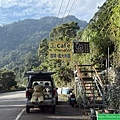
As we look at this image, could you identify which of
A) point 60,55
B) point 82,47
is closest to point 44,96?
point 82,47

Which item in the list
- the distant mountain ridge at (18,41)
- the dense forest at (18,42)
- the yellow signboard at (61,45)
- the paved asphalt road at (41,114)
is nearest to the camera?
the paved asphalt road at (41,114)

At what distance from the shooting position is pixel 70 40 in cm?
4038

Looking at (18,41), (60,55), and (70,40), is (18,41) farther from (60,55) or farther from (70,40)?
(60,55)

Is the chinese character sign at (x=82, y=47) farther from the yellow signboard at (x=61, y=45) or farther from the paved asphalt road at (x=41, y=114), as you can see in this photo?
the paved asphalt road at (x=41, y=114)

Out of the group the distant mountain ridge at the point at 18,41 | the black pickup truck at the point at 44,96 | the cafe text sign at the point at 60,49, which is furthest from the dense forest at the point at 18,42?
the black pickup truck at the point at 44,96

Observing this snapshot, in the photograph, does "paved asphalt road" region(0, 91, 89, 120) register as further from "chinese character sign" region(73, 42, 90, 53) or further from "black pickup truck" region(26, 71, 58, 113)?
"chinese character sign" region(73, 42, 90, 53)

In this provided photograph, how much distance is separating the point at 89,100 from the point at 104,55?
19.7 ft

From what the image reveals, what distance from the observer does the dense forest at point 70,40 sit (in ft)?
56.0

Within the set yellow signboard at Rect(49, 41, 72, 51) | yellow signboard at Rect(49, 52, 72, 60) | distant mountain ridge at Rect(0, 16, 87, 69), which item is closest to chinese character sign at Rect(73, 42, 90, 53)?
yellow signboard at Rect(49, 41, 72, 51)

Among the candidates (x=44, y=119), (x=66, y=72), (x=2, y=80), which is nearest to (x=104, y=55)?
(x=44, y=119)

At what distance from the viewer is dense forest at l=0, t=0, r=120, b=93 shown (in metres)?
17.1

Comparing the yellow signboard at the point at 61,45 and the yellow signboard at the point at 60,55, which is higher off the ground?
the yellow signboard at the point at 61,45

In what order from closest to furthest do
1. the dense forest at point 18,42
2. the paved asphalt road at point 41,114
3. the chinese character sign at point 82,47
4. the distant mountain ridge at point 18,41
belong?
the paved asphalt road at point 41,114 < the chinese character sign at point 82,47 < the dense forest at point 18,42 < the distant mountain ridge at point 18,41

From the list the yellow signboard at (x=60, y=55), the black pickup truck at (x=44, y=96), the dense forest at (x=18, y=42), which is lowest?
the black pickup truck at (x=44, y=96)
